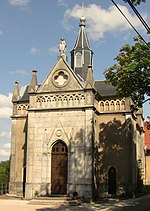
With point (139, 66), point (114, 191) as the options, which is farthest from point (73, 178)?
point (139, 66)

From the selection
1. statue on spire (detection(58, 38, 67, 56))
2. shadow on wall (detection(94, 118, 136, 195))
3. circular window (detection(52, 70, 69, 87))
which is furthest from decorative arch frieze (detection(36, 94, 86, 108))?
statue on spire (detection(58, 38, 67, 56))

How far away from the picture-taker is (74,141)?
97.3 ft

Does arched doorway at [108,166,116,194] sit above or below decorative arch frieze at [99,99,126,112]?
below

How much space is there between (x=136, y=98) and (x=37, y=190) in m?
12.9

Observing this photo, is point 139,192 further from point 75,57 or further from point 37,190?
point 75,57

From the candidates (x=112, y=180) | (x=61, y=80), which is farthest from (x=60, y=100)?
(x=112, y=180)

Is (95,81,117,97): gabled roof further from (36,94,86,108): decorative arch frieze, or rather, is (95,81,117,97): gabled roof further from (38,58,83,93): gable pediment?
(38,58,83,93): gable pediment

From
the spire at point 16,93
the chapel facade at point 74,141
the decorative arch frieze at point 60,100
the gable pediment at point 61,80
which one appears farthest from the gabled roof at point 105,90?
the spire at point 16,93

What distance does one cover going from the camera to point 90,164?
2850cm

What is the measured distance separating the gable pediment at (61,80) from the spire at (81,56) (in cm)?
413

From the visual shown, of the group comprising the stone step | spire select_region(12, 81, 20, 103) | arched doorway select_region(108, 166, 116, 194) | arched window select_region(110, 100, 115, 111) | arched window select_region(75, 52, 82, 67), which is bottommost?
the stone step

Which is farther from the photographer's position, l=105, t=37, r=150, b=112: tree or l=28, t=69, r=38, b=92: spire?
l=28, t=69, r=38, b=92: spire

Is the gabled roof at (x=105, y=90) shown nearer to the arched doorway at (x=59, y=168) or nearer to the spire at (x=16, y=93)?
the arched doorway at (x=59, y=168)

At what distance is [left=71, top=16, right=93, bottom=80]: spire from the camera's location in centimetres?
3562
